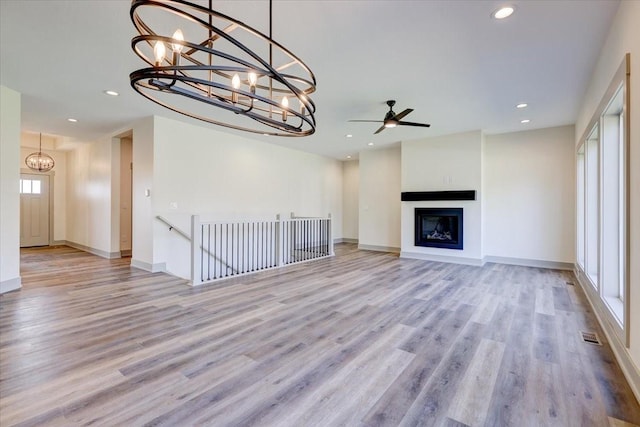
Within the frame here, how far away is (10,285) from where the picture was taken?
4406 millimetres

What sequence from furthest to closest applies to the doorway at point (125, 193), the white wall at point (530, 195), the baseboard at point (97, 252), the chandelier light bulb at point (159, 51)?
the doorway at point (125, 193), the baseboard at point (97, 252), the white wall at point (530, 195), the chandelier light bulb at point (159, 51)

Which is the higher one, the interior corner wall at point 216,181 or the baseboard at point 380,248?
the interior corner wall at point 216,181

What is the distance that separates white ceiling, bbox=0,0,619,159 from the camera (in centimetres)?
261

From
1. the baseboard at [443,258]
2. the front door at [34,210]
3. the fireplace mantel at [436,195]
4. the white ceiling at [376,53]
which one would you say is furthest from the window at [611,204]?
the front door at [34,210]

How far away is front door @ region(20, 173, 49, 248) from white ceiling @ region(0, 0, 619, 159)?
4.70 metres

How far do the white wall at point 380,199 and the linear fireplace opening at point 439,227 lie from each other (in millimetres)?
1163

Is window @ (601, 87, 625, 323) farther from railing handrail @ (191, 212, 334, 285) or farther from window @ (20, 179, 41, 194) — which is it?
window @ (20, 179, 41, 194)

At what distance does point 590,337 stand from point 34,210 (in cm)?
1275

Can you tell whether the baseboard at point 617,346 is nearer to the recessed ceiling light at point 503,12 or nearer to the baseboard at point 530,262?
the baseboard at point 530,262

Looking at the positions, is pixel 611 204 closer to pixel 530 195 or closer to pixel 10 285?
pixel 530 195

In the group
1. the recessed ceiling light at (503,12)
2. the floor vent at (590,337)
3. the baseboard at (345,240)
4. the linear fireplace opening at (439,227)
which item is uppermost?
the recessed ceiling light at (503,12)

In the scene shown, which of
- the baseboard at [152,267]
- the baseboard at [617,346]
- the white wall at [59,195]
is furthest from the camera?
the white wall at [59,195]

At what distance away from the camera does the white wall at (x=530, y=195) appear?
20.2ft

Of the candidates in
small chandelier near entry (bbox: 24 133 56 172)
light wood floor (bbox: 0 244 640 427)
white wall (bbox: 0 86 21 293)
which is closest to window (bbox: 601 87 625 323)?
light wood floor (bbox: 0 244 640 427)
